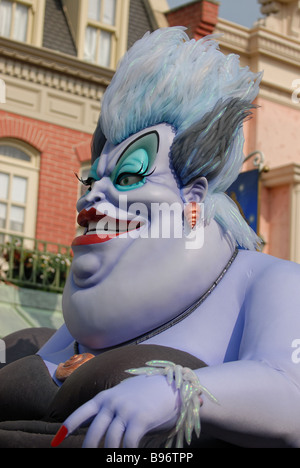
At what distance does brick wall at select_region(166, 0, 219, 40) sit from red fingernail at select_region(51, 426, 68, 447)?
1119 cm

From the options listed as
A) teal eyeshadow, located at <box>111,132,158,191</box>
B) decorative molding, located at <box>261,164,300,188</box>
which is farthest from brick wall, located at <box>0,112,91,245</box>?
teal eyeshadow, located at <box>111,132,158,191</box>

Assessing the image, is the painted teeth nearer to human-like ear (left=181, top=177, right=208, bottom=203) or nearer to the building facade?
human-like ear (left=181, top=177, right=208, bottom=203)

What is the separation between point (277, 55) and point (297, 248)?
3463mm

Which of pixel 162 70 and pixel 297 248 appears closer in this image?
pixel 162 70

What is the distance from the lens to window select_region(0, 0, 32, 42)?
11766 millimetres

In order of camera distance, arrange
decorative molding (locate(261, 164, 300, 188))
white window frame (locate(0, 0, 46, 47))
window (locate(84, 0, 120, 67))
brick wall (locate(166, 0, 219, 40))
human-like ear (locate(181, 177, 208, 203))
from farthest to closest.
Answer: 1. brick wall (locate(166, 0, 219, 40))
2. decorative molding (locate(261, 164, 300, 188))
3. window (locate(84, 0, 120, 67))
4. white window frame (locate(0, 0, 46, 47))
5. human-like ear (locate(181, 177, 208, 203))

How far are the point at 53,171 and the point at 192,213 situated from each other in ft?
27.3

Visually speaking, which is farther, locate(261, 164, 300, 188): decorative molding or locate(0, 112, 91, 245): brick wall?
locate(261, 164, 300, 188): decorative molding

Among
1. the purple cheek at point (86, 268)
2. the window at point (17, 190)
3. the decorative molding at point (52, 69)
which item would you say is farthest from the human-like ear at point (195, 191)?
the decorative molding at point (52, 69)

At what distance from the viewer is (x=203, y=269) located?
3.22 metres

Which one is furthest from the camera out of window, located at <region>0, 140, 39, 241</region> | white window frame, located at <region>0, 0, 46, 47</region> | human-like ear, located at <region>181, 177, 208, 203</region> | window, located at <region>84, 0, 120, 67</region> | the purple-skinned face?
window, located at <region>84, 0, 120, 67</region>

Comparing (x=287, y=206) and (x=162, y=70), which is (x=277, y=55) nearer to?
(x=287, y=206)
